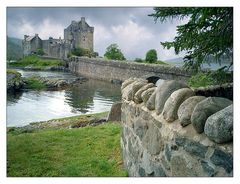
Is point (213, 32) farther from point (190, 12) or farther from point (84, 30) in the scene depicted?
point (84, 30)

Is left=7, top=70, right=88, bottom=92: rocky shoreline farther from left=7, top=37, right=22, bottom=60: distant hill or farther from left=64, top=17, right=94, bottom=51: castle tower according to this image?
left=64, top=17, right=94, bottom=51: castle tower

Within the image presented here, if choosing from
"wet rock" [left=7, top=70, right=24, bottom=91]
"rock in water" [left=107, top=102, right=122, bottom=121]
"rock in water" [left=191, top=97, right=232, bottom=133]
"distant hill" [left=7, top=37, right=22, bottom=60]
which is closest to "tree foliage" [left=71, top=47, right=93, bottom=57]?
"wet rock" [left=7, top=70, right=24, bottom=91]

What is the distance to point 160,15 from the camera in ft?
16.8

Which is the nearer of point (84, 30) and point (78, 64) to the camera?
point (78, 64)

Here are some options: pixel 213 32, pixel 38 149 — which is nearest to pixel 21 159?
pixel 38 149

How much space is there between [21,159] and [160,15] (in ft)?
12.2

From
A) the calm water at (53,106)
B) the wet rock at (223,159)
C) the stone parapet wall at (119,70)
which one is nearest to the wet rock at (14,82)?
the calm water at (53,106)

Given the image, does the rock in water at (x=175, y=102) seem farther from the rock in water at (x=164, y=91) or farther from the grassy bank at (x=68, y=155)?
the grassy bank at (x=68, y=155)

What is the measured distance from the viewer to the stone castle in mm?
75375

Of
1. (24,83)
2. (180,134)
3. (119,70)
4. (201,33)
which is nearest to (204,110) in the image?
(180,134)

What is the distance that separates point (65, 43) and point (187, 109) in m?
74.7

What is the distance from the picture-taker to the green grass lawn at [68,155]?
5.81m

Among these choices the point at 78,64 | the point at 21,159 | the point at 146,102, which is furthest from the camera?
the point at 78,64

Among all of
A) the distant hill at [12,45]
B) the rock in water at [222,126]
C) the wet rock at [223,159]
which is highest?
the distant hill at [12,45]
